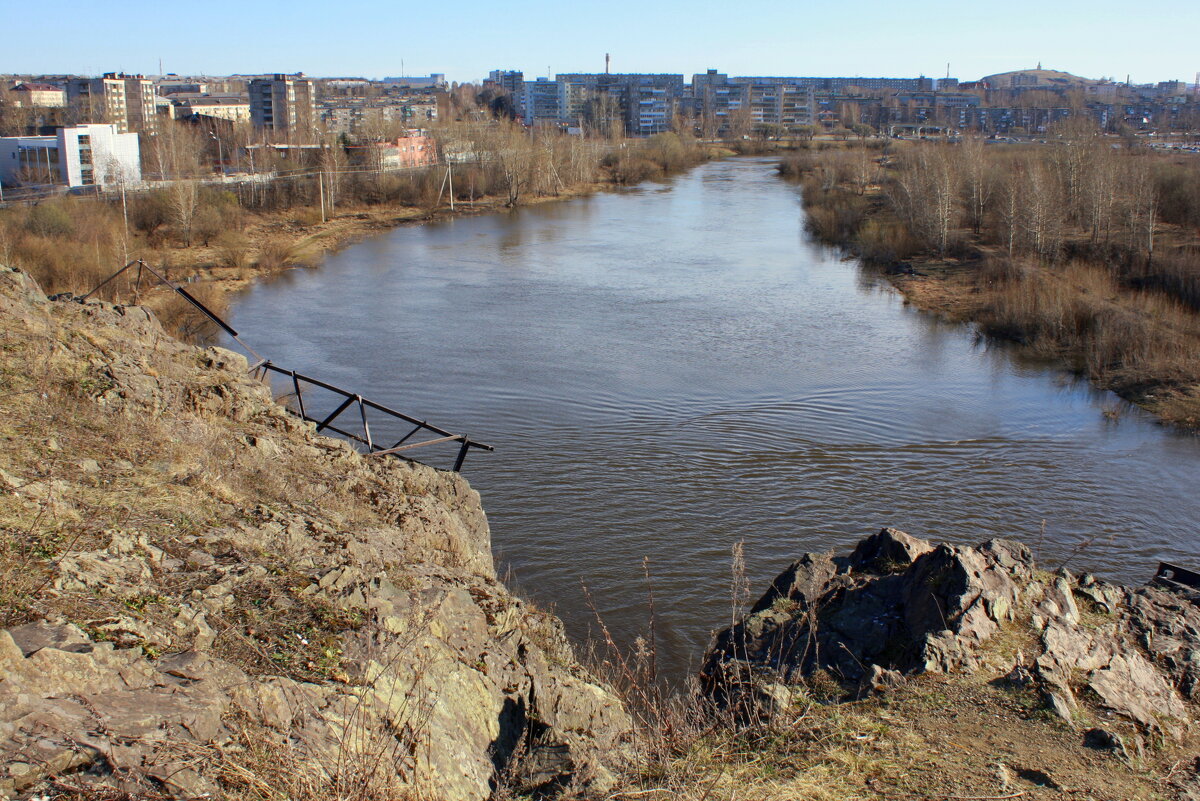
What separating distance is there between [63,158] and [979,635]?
49.3 meters

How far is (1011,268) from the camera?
2617 cm

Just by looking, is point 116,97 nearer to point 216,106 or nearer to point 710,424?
point 216,106

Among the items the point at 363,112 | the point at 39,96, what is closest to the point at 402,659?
the point at 363,112

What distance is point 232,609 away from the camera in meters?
5.62

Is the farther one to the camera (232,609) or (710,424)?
(710,424)

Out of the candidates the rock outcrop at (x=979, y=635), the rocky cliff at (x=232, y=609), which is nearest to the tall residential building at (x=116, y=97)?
the rocky cliff at (x=232, y=609)

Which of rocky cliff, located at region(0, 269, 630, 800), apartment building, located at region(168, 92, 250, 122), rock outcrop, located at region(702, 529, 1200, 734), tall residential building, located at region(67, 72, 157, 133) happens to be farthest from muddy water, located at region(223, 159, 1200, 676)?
apartment building, located at region(168, 92, 250, 122)

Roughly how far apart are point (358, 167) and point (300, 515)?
4658 cm

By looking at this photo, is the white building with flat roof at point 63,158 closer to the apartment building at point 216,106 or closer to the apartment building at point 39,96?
the apartment building at point 39,96

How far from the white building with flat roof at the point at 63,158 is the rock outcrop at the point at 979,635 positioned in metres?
44.0

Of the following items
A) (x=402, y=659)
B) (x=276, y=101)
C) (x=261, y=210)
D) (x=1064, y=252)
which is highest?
(x=276, y=101)

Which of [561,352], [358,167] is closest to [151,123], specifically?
[358,167]

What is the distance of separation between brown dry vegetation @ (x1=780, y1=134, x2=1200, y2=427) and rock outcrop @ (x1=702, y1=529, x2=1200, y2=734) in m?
11.5

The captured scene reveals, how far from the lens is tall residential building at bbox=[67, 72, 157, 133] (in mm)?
82062
